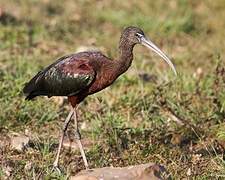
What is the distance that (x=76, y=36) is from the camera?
1220cm

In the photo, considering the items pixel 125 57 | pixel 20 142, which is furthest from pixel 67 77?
pixel 20 142

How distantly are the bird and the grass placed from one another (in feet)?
1.78

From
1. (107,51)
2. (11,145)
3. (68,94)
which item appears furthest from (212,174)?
(107,51)

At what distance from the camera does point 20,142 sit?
7.59 m

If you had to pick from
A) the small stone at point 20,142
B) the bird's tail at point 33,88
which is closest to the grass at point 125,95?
the small stone at point 20,142

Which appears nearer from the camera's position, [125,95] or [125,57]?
[125,57]

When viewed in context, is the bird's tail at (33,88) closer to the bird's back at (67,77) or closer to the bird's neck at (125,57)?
the bird's back at (67,77)

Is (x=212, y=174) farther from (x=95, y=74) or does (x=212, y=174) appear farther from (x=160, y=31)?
(x=160, y=31)

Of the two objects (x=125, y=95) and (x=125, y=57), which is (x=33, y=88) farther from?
(x=125, y=95)

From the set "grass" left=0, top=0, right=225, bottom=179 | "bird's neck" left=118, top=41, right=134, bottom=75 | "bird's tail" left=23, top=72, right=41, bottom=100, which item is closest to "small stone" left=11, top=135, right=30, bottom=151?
"grass" left=0, top=0, right=225, bottom=179

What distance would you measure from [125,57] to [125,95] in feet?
7.44

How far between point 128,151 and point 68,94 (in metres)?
0.89

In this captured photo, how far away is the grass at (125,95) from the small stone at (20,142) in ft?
0.24

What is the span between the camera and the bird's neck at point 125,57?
6914 millimetres
